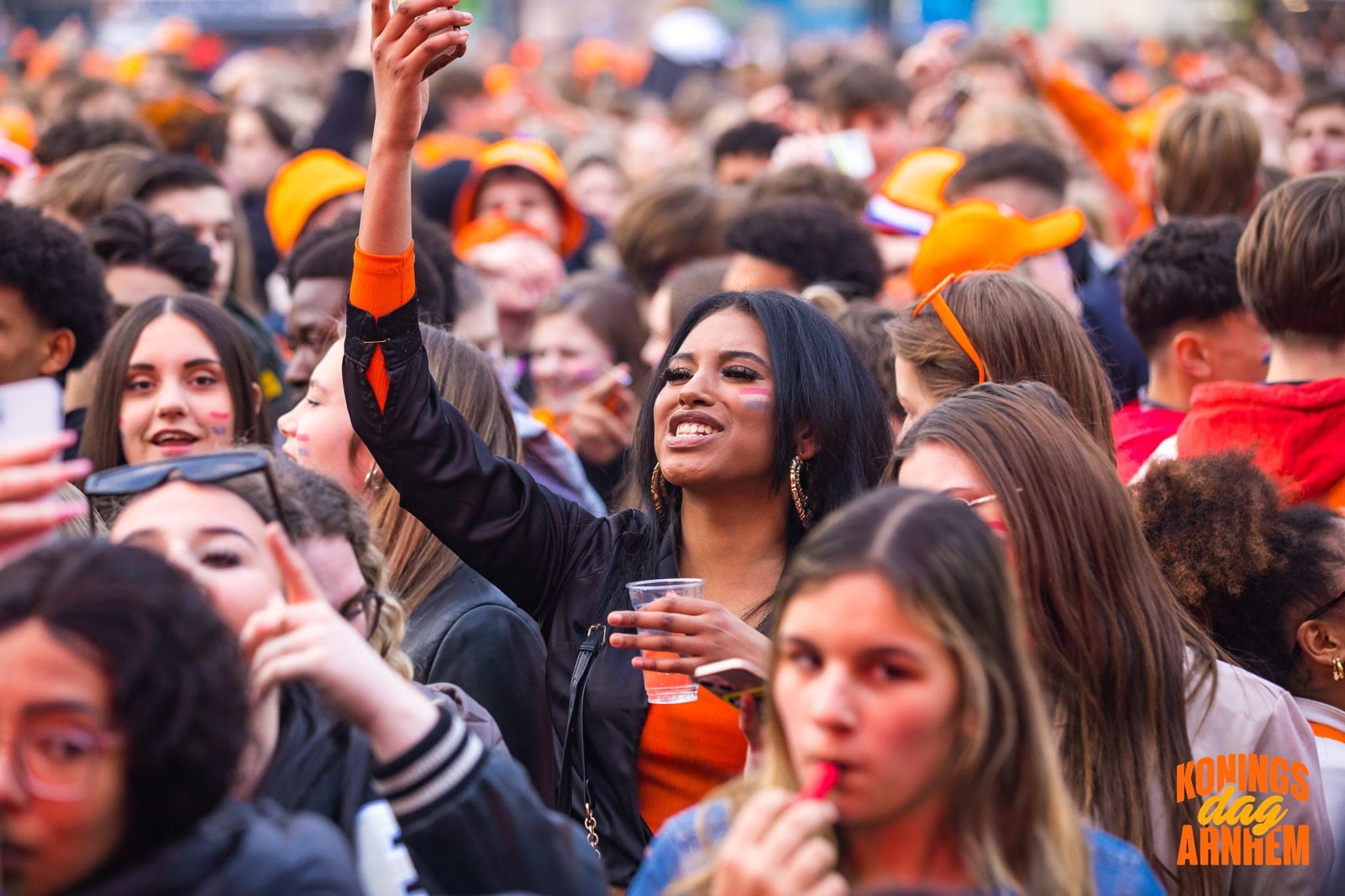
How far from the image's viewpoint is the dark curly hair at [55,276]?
4371 mm

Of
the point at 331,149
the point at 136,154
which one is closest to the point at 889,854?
the point at 136,154

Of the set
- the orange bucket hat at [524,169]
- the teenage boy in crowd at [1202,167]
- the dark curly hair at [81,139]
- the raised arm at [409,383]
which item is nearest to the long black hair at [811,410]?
the raised arm at [409,383]

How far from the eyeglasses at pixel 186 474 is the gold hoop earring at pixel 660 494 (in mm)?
1167

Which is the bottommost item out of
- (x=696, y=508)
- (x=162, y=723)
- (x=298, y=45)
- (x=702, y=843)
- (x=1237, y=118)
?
(x=702, y=843)

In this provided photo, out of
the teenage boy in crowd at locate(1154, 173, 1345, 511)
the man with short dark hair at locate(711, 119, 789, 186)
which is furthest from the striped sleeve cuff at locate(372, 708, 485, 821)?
the man with short dark hair at locate(711, 119, 789, 186)

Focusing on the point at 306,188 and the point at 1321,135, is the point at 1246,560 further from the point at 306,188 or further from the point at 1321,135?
the point at 306,188

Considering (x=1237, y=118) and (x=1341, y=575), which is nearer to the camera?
(x=1341, y=575)

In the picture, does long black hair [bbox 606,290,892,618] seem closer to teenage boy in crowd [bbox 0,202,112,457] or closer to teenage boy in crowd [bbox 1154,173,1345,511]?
teenage boy in crowd [bbox 1154,173,1345,511]

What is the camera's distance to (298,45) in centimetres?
2219

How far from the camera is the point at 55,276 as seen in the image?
4414 millimetres

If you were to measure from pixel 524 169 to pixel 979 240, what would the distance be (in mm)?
3453

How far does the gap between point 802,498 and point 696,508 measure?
252 mm

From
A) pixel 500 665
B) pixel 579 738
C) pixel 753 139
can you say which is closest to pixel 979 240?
pixel 500 665

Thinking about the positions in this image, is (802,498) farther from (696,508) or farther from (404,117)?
(404,117)
